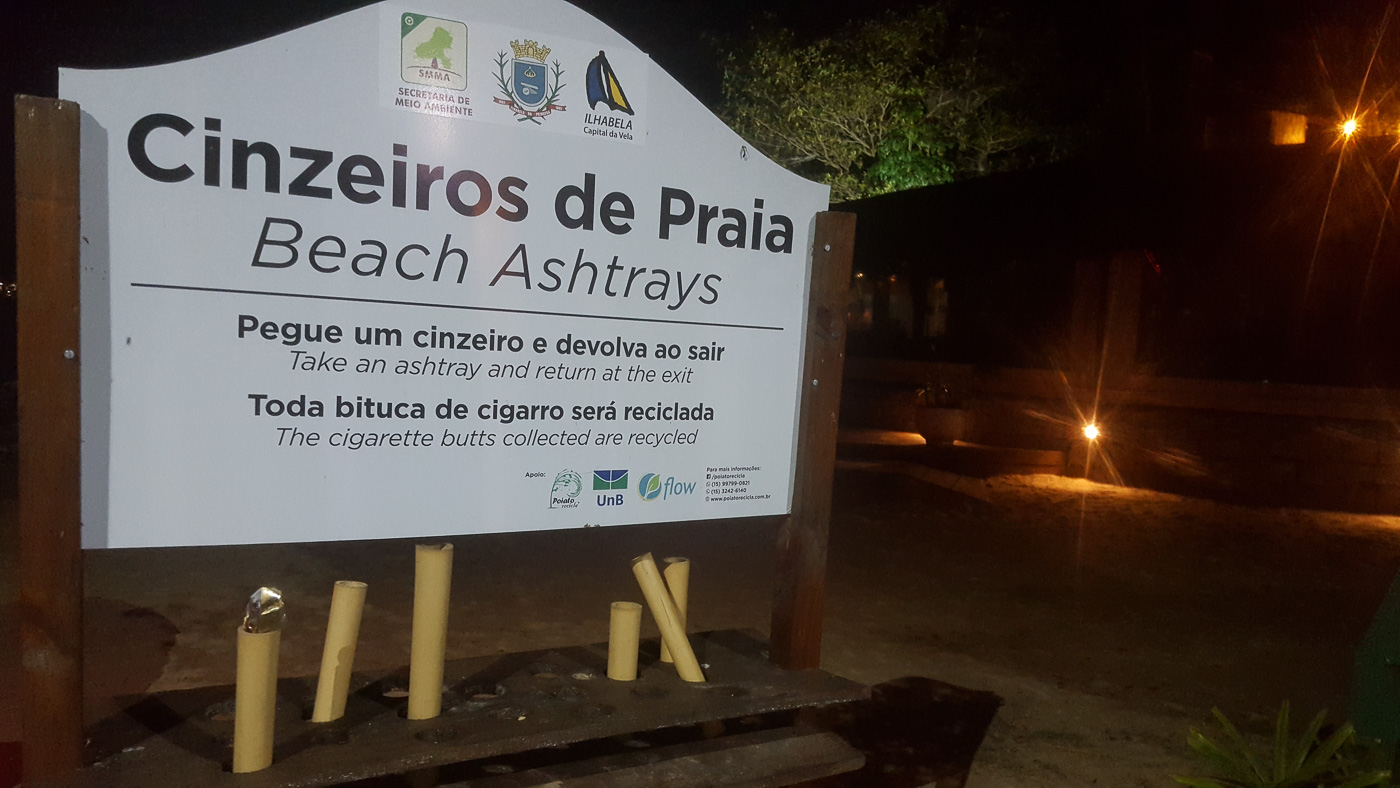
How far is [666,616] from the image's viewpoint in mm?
2807

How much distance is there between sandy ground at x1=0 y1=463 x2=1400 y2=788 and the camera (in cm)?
478

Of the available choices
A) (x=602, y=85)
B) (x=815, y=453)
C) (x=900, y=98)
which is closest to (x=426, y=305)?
(x=602, y=85)

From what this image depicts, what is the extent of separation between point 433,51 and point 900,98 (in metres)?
15.0

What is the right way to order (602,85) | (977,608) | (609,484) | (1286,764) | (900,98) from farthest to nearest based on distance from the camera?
(900,98), (977,608), (1286,764), (609,484), (602,85)

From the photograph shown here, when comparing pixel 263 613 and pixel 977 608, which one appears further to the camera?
pixel 977 608

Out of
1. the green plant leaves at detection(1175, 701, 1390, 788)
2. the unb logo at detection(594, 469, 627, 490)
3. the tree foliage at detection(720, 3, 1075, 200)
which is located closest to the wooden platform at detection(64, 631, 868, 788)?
the unb logo at detection(594, 469, 627, 490)

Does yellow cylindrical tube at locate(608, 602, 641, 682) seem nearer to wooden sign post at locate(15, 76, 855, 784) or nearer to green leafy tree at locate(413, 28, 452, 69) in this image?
wooden sign post at locate(15, 76, 855, 784)

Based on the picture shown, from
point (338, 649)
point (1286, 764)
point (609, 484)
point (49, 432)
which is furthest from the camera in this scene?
point (1286, 764)

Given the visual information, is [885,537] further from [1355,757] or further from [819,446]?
[819,446]

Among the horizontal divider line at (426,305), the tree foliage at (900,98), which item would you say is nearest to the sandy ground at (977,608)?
the horizontal divider line at (426,305)

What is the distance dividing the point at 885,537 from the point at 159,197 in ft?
24.5

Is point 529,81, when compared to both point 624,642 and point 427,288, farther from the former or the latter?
point 624,642

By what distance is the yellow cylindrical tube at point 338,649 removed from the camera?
2.37m

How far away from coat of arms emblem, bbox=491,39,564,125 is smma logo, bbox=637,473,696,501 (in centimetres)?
103
